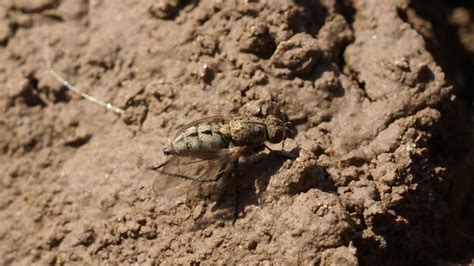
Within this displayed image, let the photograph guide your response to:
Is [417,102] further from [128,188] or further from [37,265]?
[37,265]

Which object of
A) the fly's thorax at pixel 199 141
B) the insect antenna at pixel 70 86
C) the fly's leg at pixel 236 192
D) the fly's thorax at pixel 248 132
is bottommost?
the insect antenna at pixel 70 86

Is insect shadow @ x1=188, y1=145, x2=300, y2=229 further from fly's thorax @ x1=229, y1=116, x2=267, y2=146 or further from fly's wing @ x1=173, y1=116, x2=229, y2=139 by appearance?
fly's wing @ x1=173, y1=116, x2=229, y2=139

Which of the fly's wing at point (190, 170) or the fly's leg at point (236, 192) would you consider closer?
the fly's leg at point (236, 192)

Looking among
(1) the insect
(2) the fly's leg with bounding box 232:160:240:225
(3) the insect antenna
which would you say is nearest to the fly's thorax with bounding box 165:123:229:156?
(1) the insect

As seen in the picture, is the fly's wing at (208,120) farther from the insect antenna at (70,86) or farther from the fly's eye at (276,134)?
the insect antenna at (70,86)

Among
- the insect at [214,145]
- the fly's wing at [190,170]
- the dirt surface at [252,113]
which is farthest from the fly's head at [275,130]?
the fly's wing at [190,170]

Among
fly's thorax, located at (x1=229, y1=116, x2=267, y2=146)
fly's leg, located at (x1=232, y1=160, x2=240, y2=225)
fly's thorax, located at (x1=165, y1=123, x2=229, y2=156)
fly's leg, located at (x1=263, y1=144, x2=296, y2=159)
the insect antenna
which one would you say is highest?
fly's thorax, located at (x1=229, y1=116, x2=267, y2=146)

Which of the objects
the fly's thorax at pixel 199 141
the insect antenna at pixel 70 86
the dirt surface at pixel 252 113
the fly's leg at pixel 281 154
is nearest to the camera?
the dirt surface at pixel 252 113
